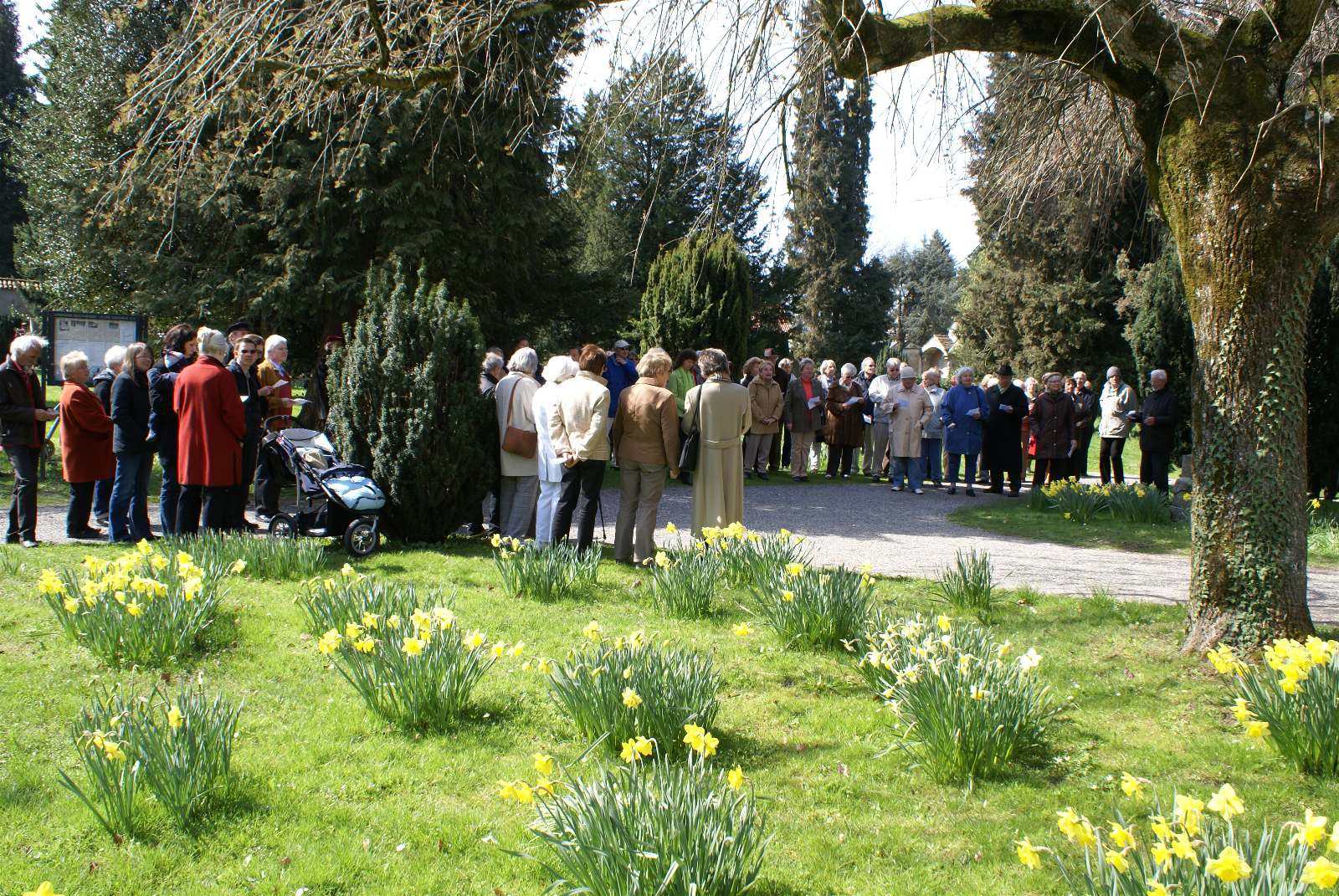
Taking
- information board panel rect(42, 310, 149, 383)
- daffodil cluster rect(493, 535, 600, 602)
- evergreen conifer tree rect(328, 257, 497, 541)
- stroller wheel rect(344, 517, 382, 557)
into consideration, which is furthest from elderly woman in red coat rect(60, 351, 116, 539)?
information board panel rect(42, 310, 149, 383)

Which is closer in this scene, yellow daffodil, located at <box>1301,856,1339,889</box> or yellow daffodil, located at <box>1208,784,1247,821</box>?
yellow daffodil, located at <box>1301,856,1339,889</box>

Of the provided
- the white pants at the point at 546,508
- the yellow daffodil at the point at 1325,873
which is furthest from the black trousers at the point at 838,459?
the yellow daffodil at the point at 1325,873

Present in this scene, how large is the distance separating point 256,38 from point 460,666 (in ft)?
12.2

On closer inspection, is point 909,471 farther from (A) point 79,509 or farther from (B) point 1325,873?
(B) point 1325,873

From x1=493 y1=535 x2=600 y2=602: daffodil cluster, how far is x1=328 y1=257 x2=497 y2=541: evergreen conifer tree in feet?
5.68

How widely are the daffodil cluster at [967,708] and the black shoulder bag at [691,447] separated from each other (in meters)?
3.61

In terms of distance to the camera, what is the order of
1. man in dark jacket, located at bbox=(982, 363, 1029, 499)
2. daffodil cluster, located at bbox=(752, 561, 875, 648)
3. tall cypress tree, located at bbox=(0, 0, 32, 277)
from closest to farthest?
daffodil cluster, located at bbox=(752, 561, 875, 648), man in dark jacket, located at bbox=(982, 363, 1029, 499), tall cypress tree, located at bbox=(0, 0, 32, 277)

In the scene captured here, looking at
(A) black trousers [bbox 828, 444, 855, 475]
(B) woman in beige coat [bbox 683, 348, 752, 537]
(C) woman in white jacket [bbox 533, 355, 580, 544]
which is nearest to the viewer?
(C) woman in white jacket [bbox 533, 355, 580, 544]

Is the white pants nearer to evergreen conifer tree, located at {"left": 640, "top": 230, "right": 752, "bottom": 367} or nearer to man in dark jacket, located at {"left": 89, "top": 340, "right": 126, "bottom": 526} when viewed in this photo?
man in dark jacket, located at {"left": 89, "top": 340, "right": 126, "bottom": 526}

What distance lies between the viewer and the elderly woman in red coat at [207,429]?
792 centimetres

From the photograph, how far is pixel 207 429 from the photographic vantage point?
790 centimetres

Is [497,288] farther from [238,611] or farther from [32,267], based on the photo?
[32,267]

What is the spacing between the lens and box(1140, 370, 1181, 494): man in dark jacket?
13.2 meters

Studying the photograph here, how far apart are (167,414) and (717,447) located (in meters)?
4.71
